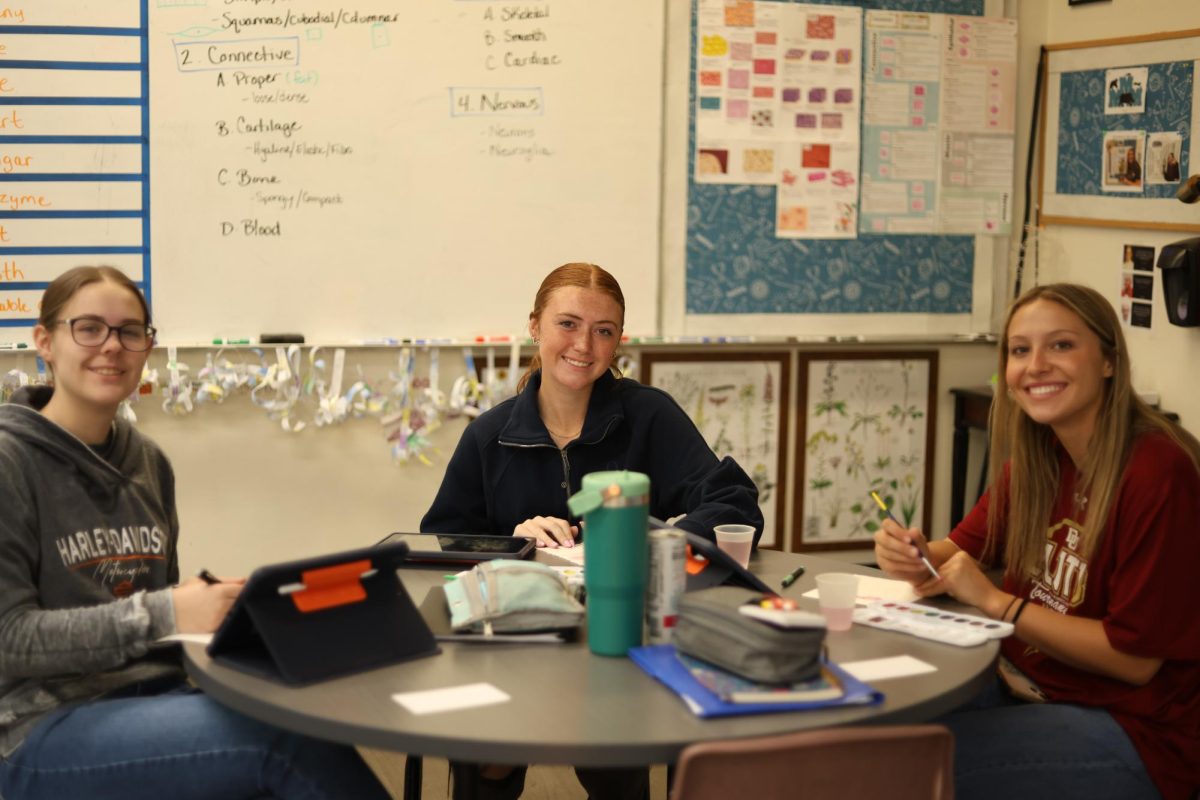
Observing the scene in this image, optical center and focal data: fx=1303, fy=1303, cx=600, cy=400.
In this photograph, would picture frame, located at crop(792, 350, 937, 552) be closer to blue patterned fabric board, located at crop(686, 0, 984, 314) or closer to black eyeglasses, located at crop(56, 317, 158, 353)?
blue patterned fabric board, located at crop(686, 0, 984, 314)

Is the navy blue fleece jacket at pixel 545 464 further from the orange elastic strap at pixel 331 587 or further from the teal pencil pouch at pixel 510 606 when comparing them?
the orange elastic strap at pixel 331 587

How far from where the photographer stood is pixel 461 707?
5.36 ft

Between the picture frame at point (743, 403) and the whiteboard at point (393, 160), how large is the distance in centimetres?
30

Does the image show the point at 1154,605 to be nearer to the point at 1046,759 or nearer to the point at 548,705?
the point at 1046,759

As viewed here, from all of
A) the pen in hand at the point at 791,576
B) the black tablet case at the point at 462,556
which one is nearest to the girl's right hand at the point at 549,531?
the black tablet case at the point at 462,556

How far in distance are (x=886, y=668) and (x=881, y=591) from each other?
1.45ft

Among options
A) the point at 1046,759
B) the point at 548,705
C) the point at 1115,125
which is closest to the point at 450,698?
the point at 548,705

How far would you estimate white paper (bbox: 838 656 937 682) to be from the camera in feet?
5.79

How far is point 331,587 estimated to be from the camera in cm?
182

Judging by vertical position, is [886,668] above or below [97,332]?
below

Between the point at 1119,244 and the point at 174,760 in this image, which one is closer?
the point at 174,760

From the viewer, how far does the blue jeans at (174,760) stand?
1.82m

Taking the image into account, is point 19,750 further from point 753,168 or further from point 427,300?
point 753,168

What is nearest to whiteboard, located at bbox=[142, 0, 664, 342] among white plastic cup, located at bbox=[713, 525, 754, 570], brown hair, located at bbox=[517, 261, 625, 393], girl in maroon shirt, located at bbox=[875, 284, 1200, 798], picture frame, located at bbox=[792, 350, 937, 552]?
picture frame, located at bbox=[792, 350, 937, 552]
